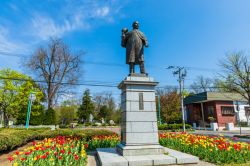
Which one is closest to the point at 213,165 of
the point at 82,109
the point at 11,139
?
the point at 11,139

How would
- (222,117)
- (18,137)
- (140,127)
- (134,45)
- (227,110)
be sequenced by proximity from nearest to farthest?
(140,127)
(134,45)
(18,137)
(222,117)
(227,110)

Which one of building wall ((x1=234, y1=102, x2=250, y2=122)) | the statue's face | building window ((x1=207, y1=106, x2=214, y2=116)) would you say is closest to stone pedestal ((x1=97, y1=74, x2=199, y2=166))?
the statue's face

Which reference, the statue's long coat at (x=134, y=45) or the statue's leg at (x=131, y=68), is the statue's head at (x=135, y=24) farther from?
the statue's leg at (x=131, y=68)

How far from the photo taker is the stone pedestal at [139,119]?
6.63 meters

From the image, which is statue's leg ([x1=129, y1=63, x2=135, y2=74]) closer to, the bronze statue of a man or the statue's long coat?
the bronze statue of a man

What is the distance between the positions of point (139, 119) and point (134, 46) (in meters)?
3.46

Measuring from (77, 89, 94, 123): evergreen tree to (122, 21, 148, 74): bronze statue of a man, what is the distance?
41.3 m

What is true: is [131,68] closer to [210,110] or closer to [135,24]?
[135,24]

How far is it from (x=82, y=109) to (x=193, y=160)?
4390 cm

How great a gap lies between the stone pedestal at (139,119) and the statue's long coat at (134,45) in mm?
1069

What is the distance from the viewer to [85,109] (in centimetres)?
4728

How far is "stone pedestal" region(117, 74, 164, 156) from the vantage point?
6.63m

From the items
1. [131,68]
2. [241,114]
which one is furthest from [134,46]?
[241,114]

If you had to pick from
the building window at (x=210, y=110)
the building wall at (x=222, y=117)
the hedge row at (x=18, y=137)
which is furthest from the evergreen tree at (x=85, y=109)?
the hedge row at (x=18, y=137)
